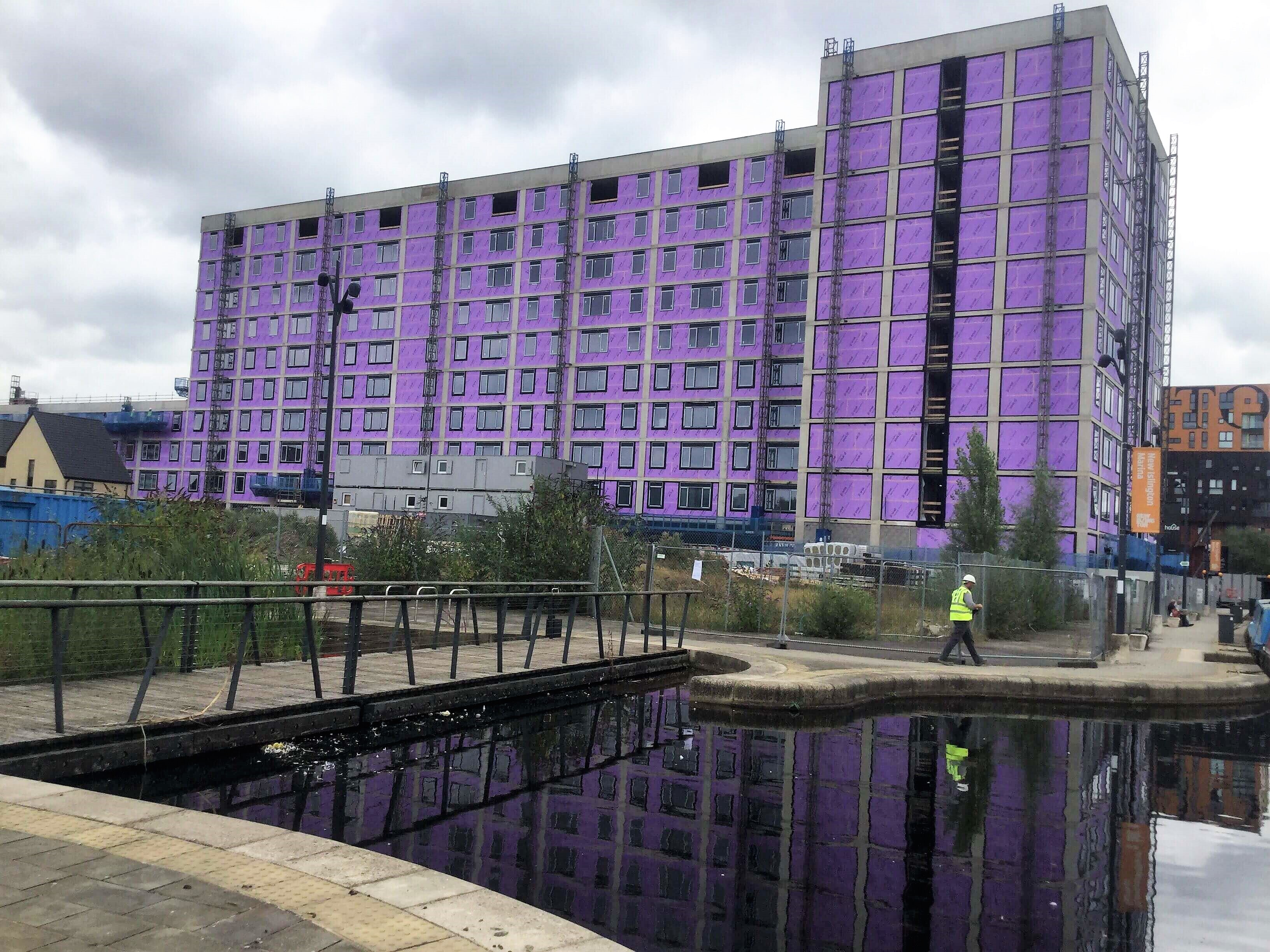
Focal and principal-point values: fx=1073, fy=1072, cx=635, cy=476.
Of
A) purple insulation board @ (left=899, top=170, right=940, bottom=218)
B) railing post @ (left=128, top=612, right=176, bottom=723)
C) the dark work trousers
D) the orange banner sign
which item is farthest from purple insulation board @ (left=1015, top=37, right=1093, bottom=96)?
railing post @ (left=128, top=612, right=176, bottom=723)

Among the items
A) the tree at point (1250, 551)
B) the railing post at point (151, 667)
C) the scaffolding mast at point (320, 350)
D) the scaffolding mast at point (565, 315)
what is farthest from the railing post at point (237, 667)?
the tree at point (1250, 551)

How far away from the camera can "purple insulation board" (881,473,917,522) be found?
181 feet

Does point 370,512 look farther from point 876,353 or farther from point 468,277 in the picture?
point 468,277

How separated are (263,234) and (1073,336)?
57179 millimetres

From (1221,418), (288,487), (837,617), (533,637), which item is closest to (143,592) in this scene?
(533,637)

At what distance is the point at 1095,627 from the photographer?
20156 mm

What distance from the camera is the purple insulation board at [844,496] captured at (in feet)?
185

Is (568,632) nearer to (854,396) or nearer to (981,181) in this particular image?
(854,396)

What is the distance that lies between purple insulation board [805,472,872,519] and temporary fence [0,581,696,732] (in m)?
41.9

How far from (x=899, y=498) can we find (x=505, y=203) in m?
33.4

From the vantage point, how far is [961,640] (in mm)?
18156

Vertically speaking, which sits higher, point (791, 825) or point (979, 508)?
point (979, 508)

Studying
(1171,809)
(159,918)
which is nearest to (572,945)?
(159,918)

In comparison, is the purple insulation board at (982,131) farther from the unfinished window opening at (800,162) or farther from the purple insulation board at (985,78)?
the unfinished window opening at (800,162)
